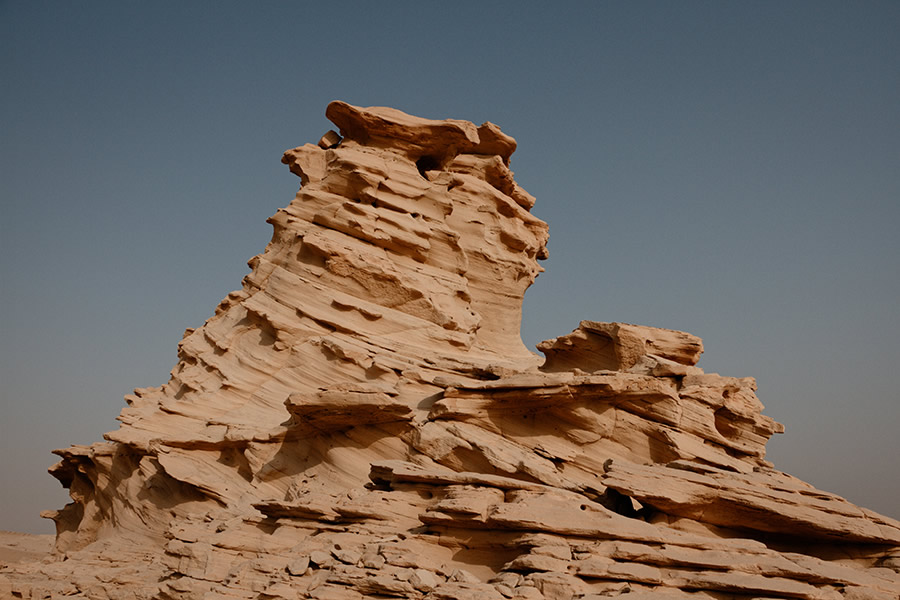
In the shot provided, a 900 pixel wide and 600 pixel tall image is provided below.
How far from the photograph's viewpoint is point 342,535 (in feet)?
55.4

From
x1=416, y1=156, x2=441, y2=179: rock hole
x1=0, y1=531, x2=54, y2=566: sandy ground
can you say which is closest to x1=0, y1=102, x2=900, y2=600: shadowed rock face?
x1=416, y1=156, x2=441, y2=179: rock hole

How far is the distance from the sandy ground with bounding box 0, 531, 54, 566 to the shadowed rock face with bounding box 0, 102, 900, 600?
41.3ft

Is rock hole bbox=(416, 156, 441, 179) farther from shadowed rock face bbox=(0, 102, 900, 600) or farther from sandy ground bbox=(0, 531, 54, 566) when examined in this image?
sandy ground bbox=(0, 531, 54, 566)

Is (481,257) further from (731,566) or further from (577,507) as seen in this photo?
(731,566)

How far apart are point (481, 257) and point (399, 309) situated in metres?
6.44

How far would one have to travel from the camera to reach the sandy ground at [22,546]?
41647 mm

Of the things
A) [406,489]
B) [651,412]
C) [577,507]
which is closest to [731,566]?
[577,507]

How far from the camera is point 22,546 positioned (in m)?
49.4

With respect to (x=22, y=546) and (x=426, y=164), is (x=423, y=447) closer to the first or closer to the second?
(x=426, y=164)

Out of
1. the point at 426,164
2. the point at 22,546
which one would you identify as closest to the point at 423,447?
the point at 426,164

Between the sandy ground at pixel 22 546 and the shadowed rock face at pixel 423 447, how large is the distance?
12.6m

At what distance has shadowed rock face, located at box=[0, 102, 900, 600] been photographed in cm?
1552

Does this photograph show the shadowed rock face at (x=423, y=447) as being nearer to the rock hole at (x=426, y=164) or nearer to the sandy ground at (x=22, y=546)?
the rock hole at (x=426, y=164)

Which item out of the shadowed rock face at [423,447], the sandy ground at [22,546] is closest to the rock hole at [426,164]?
the shadowed rock face at [423,447]
